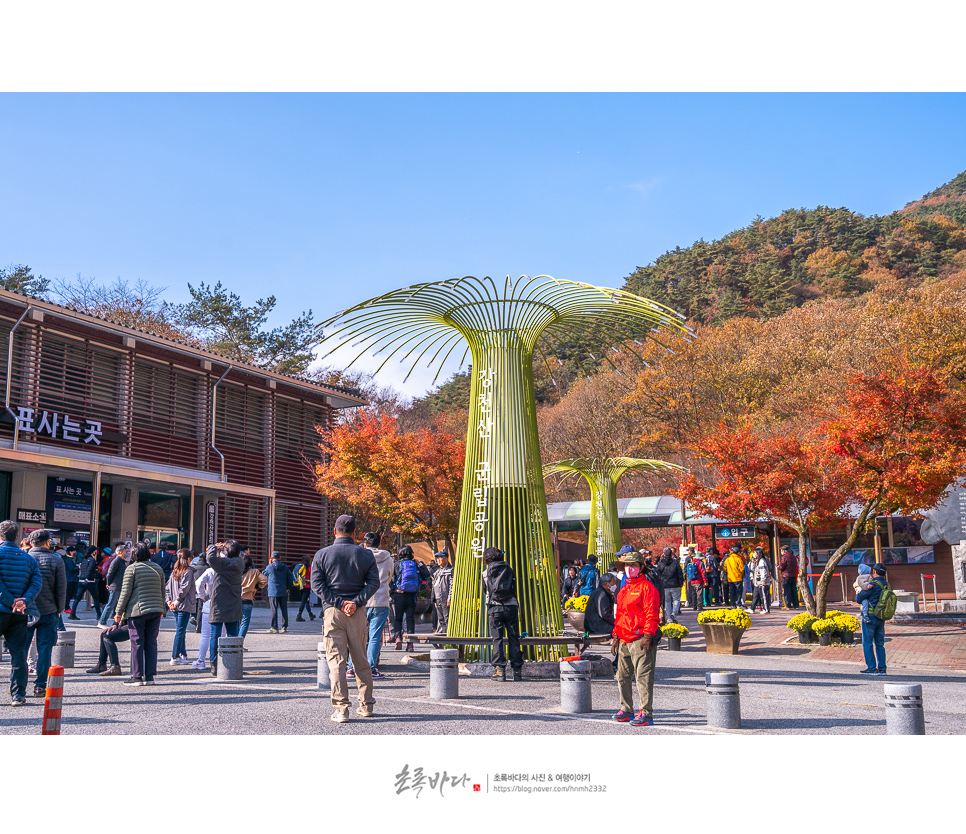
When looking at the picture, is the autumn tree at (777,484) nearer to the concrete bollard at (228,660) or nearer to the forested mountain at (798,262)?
the concrete bollard at (228,660)

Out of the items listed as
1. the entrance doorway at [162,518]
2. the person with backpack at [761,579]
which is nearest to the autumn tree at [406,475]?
the entrance doorway at [162,518]

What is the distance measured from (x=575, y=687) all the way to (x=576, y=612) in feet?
25.9

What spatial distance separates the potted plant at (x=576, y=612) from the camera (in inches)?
613

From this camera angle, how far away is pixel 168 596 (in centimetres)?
1146

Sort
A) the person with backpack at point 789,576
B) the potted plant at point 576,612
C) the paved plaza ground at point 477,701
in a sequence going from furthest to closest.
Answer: the person with backpack at point 789,576 < the potted plant at point 576,612 < the paved plaza ground at point 477,701

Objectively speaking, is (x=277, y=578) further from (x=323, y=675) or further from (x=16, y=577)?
(x=16, y=577)

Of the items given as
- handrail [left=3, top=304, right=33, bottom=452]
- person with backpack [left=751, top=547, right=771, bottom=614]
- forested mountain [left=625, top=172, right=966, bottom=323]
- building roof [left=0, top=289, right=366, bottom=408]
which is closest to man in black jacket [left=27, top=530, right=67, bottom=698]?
handrail [left=3, top=304, right=33, bottom=452]

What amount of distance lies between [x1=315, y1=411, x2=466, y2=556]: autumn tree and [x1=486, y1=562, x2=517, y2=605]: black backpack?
54.1 feet

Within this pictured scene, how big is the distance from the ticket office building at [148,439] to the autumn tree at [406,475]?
9.74 feet

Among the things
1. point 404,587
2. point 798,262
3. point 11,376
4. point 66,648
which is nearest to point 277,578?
point 404,587

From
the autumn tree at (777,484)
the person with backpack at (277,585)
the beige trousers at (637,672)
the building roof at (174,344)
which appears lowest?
the beige trousers at (637,672)

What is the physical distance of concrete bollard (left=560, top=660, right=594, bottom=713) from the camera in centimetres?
817
